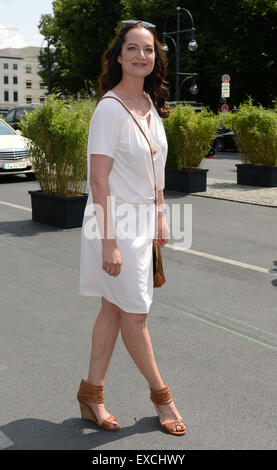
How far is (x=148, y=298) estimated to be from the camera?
307 cm

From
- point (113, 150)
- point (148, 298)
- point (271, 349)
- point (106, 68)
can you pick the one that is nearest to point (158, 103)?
point (106, 68)

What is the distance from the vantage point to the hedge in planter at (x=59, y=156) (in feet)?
28.8

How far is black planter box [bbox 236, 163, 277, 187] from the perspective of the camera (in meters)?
13.7

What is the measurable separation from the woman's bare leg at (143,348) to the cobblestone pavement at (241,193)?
825 cm

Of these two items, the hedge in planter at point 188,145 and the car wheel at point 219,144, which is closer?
the hedge in planter at point 188,145

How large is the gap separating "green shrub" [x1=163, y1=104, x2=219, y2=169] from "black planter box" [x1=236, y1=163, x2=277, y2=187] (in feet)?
5.01

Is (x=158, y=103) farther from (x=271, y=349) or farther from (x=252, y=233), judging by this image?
(x=252, y=233)

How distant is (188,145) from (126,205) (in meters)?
9.97

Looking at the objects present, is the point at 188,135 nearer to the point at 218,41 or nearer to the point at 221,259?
the point at 221,259

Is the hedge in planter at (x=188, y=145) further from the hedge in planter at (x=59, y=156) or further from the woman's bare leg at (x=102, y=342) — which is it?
the woman's bare leg at (x=102, y=342)

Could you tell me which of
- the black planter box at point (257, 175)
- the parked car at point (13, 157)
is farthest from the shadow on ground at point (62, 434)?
the parked car at point (13, 157)

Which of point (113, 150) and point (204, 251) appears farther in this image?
point (204, 251)

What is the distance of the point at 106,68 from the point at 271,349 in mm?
2230

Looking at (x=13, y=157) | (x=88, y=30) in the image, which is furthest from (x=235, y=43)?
(x=13, y=157)
